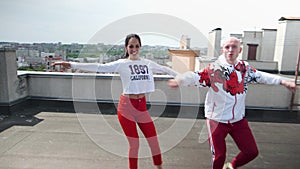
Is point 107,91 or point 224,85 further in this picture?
point 107,91

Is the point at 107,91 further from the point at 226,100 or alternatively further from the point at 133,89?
the point at 226,100

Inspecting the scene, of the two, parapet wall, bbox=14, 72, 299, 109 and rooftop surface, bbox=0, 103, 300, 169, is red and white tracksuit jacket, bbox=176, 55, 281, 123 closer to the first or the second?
rooftop surface, bbox=0, 103, 300, 169

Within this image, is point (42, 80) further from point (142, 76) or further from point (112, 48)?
point (142, 76)

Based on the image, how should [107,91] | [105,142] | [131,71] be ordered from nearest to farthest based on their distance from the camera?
[131,71], [105,142], [107,91]

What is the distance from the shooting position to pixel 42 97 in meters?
5.21

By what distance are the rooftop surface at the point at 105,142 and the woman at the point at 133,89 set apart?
0.59 m

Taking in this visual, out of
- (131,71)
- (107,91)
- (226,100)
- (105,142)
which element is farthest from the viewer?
(107,91)

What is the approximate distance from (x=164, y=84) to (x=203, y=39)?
266 cm

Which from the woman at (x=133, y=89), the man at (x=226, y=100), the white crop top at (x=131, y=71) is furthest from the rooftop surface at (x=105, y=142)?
the white crop top at (x=131, y=71)

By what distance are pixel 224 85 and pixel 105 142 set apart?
201 centimetres

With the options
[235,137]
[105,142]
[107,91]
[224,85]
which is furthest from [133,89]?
[107,91]

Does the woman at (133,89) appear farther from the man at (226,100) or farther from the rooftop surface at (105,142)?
the rooftop surface at (105,142)

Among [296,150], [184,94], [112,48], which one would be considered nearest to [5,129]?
[112,48]

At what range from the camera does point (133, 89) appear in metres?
2.25
